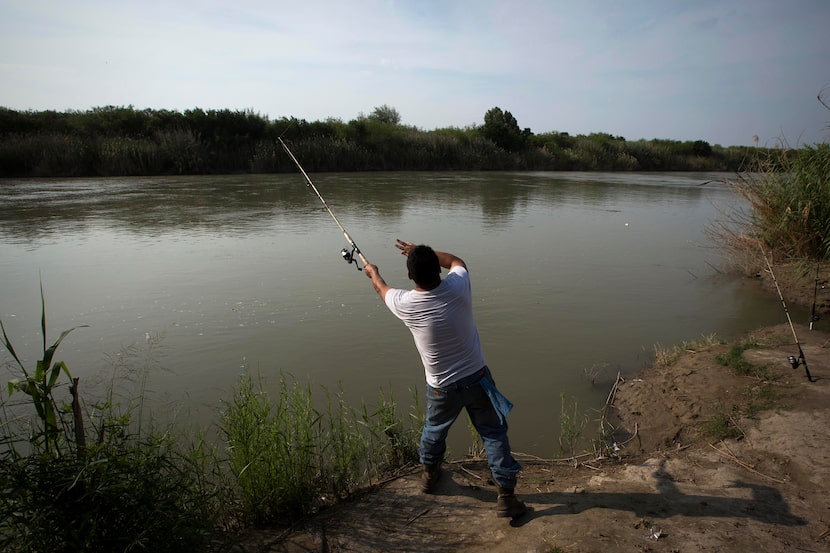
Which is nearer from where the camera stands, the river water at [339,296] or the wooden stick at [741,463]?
the wooden stick at [741,463]

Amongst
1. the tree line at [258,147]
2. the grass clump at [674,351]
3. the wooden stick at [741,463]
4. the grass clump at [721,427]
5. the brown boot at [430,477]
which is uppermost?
the tree line at [258,147]

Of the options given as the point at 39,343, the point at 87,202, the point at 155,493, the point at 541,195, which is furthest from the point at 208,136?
the point at 155,493

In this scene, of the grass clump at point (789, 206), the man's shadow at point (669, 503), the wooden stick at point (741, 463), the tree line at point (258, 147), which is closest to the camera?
the man's shadow at point (669, 503)

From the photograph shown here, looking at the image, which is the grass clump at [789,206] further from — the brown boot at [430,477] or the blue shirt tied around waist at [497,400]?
the brown boot at [430,477]

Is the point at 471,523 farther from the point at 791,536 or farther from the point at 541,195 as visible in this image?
the point at 541,195

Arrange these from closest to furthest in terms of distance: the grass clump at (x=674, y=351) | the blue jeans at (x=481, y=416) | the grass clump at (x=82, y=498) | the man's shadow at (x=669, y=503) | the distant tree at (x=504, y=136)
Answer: the grass clump at (x=82, y=498) < the man's shadow at (x=669, y=503) < the blue jeans at (x=481, y=416) < the grass clump at (x=674, y=351) < the distant tree at (x=504, y=136)

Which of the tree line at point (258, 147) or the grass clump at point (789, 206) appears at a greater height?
the tree line at point (258, 147)

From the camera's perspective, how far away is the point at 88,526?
211cm

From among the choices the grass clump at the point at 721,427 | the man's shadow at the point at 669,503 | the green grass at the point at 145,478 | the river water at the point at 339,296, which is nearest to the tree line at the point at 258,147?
the river water at the point at 339,296

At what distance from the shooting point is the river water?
16.4ft

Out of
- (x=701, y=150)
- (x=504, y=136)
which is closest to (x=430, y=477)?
(x=504, y=136)

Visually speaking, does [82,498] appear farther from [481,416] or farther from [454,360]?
[481,416]

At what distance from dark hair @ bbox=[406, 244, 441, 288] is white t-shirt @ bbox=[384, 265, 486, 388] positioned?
69mm

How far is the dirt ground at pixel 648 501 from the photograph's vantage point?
8.64 feet
